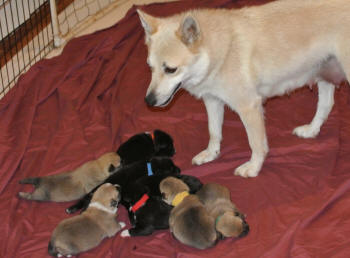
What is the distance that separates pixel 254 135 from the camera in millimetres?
3119

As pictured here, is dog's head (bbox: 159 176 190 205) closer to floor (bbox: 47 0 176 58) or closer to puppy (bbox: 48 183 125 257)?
puppy (bbox: 48 183 125 257)

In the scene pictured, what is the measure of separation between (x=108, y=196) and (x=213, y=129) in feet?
3.29

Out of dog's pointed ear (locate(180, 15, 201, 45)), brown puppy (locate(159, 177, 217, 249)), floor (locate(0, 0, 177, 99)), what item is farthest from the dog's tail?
floor (locate(0, 0, 177, 99))

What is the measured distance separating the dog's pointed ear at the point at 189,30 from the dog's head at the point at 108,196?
954 millimetres

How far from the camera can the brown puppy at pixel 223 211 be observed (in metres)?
2.64

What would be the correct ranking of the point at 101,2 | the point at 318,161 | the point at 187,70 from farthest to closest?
the point at 101,2 → the point at 318,161 → the point at 187,70

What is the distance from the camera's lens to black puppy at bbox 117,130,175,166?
3.21 meters

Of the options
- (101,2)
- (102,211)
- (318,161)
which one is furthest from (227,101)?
(101,2)

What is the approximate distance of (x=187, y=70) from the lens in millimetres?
2836

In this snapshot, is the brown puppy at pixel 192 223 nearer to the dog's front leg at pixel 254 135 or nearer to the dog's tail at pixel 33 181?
the dog's front leg at pixel 254 135

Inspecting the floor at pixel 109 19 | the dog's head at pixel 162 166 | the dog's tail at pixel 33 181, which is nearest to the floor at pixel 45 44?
the floor at pixel 109 19

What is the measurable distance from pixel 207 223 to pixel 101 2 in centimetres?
434

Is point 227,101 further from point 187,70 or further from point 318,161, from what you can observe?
point 318,161

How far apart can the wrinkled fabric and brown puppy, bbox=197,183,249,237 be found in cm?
11
